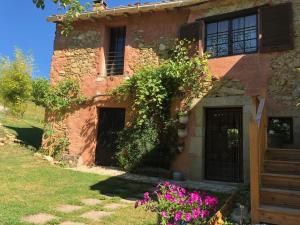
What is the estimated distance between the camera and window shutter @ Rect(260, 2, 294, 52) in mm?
7777

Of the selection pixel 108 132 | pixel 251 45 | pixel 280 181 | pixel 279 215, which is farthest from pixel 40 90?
pixel 279 215

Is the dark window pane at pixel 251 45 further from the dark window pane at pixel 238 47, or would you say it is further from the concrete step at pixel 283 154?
the concrete step at pixel 283 154

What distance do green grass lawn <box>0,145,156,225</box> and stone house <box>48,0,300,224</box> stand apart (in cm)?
205

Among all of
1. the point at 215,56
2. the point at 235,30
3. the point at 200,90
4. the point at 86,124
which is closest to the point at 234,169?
the point at 200,90

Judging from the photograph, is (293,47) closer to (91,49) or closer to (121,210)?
(121,210)

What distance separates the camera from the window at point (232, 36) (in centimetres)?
851

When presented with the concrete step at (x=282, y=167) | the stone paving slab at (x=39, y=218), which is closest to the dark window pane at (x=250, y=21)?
the concrete step at (x=282, y=167)

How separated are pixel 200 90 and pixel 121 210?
4693 mm

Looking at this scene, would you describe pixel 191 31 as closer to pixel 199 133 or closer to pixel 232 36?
pixel 232 36

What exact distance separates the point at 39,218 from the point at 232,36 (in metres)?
6.93

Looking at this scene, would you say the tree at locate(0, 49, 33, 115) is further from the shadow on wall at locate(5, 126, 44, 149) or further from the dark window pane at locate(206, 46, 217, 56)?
the dark window pane at locate(206, 46, 217, 56)

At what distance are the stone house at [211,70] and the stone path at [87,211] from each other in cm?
272

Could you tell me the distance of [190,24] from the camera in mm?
9320

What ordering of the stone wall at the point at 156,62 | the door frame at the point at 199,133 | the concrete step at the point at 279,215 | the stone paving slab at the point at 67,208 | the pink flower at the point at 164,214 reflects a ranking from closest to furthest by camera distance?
the pink flower at the point at 164,214 → the concrete step at the point at 279,215 → the stone paving slab at the point at 67,208 → the stone wall at the point at 156,62 → the door frame at the point at 199,133
